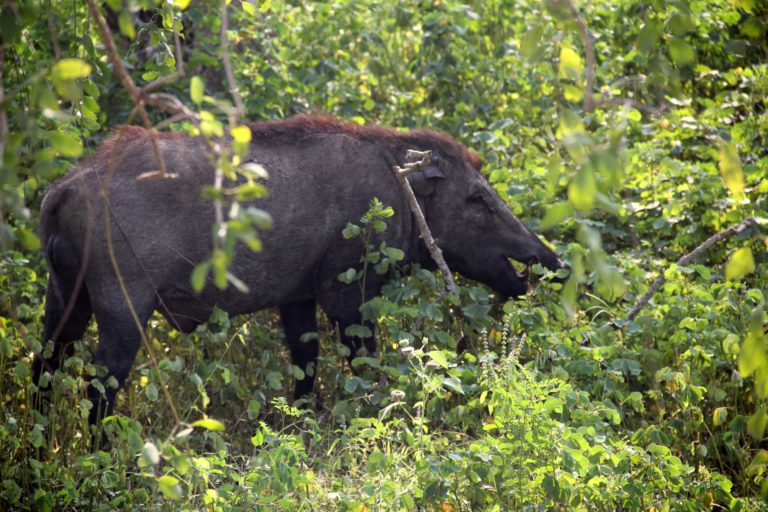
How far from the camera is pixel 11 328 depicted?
5539 millimetres

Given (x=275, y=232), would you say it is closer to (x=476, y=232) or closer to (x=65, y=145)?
(x=476, y=232)

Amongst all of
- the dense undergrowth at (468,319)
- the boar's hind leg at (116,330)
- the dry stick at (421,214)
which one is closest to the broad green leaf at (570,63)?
the dense undergrowth at (468,319)

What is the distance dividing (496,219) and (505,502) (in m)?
2.67

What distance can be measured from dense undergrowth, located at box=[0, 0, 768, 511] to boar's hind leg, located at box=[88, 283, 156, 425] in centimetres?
19

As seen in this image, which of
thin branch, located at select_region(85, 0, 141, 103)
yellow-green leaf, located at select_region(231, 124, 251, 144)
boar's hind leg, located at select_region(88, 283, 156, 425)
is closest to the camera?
yellow-green leaf, located at select_region(231, 124, 251, 144)

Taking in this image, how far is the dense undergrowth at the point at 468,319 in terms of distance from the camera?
2.96 m

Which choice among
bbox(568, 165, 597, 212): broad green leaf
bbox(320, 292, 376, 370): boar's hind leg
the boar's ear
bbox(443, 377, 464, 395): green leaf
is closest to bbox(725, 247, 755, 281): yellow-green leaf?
bbox(568, 165, 597, 212): broad green leaf

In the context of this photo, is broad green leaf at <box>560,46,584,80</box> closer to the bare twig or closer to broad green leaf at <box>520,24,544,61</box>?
broad green leaf at <box>520,24,544,61</box>

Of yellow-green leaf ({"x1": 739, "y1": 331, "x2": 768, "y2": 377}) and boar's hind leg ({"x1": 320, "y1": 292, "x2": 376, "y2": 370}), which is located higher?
yellow-green leaf ({"x1": 739, "y1": 331, "x2": 768, "y2": 377})

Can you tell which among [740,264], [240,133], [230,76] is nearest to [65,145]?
[240,133]

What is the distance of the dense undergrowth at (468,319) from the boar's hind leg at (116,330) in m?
0.19

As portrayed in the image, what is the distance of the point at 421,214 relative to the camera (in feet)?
19.4

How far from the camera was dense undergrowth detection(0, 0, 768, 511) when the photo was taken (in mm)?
2965

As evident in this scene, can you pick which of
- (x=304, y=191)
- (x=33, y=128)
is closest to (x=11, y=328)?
(x=304, y=191)
